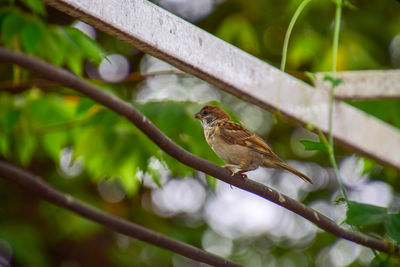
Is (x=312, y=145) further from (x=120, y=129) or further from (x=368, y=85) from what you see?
(x=120, y=129)

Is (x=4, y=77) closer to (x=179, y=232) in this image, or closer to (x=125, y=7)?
(x=179, y=232)

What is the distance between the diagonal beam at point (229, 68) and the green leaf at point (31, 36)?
826 millimetres

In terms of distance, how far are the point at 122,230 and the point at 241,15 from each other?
338cm

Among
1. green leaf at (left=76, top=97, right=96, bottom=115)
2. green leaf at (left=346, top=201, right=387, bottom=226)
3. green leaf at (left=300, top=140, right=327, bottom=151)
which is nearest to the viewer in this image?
green leaf at (left=346, top=201, right=387, bottom=226)

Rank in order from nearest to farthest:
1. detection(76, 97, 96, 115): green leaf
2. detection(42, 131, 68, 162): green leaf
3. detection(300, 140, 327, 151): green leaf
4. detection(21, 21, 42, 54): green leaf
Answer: detection(300, 140, 327, 151): green leaf, detection(21, 21, 42, 54): green leaf, detection(76, 97, 96, 115): green leaf, detection(42, 131, 68, 162): green leaf

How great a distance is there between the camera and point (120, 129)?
3.16 m

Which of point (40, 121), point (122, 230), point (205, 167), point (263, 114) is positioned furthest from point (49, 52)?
point (263, 114)

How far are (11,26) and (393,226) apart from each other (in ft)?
6.00

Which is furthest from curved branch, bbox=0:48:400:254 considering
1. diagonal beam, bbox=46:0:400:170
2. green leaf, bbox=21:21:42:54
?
green leaf, bbox=21:21:42:54

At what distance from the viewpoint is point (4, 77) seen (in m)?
5.59

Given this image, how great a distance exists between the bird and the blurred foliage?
0.24ft

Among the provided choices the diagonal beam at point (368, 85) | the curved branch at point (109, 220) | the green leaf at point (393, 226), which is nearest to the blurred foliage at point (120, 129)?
the green leaf at point (393, 226)

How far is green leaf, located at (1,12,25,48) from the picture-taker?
2709 millimetres

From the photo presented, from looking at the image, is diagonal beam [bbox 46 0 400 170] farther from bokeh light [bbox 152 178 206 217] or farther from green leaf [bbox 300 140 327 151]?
bokeh light [bbox 152 178 206 217]
